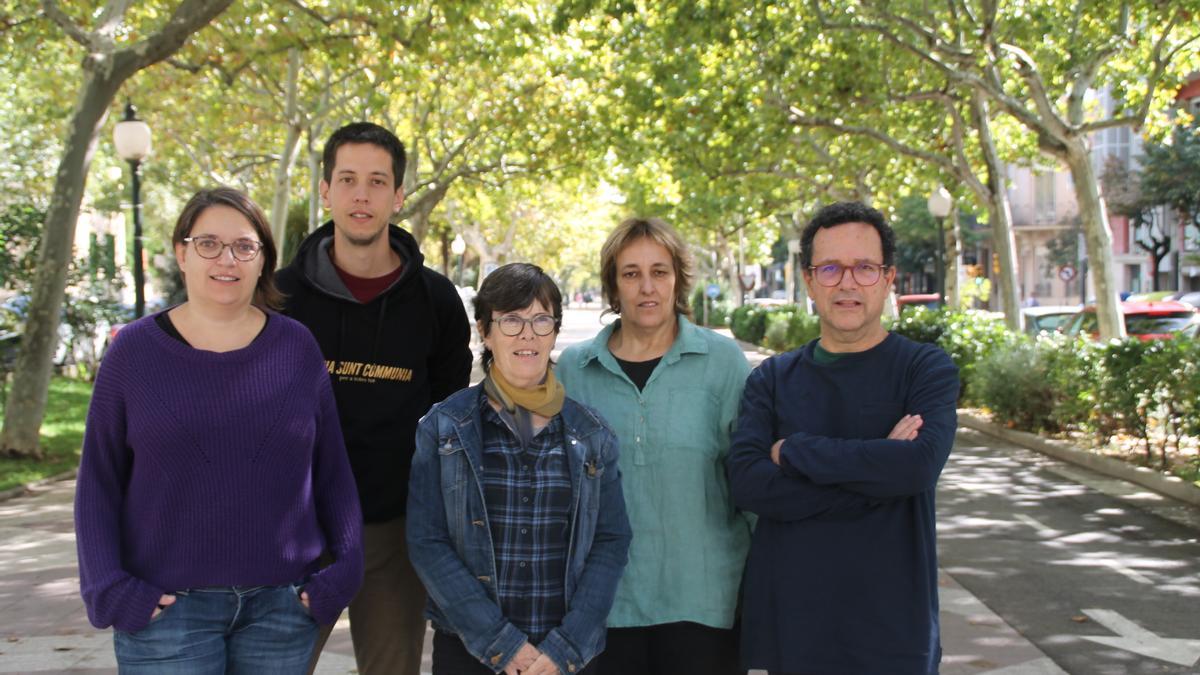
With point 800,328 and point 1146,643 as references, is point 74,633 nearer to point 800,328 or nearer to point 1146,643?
point 1146,643

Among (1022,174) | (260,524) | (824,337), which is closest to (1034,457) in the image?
(824,337)

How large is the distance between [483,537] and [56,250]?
10.7 metres

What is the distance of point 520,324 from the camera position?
3.02 metres

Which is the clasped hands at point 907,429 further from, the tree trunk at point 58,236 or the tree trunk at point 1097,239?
the tree trunk at point 1097,239

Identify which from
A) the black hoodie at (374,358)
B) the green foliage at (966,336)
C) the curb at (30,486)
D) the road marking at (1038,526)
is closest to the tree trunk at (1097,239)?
the green foliage at (966,336)

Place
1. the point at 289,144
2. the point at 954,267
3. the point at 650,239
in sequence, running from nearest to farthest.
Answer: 1. the point at 650,239
2. the point at 289,144
3. the point at 954,267

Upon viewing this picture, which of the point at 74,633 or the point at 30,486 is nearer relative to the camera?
the point at 74,633

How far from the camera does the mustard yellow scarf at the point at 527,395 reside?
3.01 metres

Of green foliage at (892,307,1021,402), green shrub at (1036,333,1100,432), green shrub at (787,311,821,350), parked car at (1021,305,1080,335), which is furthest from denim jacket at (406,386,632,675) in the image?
green shrub at (787,311,821,350)

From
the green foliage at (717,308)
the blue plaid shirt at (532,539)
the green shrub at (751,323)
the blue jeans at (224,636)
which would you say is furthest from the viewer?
the green foliage at (717,308)

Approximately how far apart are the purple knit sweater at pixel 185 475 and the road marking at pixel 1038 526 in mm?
7116

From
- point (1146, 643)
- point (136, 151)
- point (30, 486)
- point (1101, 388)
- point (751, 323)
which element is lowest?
point (1146, 643)

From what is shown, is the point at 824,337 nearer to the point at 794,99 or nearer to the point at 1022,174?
the point at 794,99

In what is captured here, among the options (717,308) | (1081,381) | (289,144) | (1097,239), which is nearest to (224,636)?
(1081,381)
